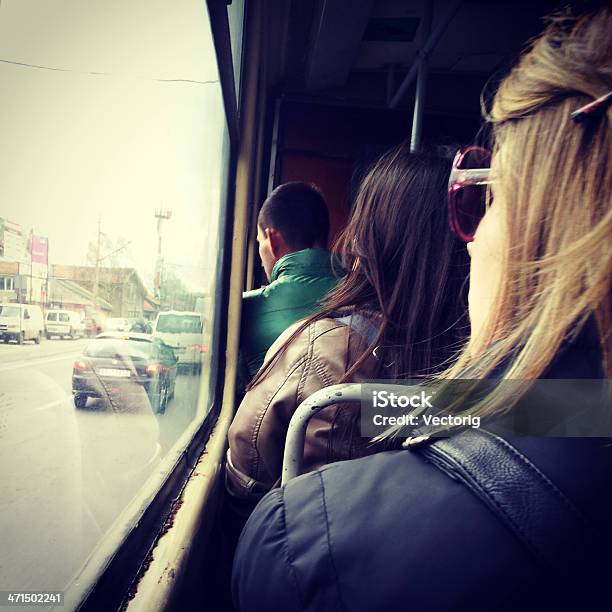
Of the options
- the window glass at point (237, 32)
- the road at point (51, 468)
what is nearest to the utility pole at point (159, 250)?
the road at point (51, 468)

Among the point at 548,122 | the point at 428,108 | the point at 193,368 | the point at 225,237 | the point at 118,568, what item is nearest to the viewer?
the point at 548,122

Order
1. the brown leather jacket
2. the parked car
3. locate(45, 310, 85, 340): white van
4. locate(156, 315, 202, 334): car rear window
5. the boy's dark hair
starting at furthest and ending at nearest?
1. the boy's dark hair
2. locate(156, 315, 202, 334): car rear window
3. the brown leather jacket
4. the parked car
5. locate(45, 310, 85, 340): white van

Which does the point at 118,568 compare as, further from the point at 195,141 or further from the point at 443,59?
the point at 443,59

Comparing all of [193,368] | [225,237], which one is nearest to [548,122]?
[193,368]

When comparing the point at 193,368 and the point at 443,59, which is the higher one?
the point at 443,59

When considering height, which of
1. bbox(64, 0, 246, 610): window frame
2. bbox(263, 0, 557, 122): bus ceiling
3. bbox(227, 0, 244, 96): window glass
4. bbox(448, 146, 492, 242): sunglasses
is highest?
bbox(263, 0, 557, 122): bus ceiling

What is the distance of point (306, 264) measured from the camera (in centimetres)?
172

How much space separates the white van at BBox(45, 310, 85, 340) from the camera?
56 cm

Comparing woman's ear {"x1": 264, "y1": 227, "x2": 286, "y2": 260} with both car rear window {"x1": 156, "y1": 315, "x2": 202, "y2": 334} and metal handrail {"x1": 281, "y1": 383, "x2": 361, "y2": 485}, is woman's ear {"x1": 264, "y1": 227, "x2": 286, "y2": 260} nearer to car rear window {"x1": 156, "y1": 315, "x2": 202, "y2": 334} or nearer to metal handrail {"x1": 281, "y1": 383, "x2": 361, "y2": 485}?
car rear window {"x1": 156, "y1": 315, "x2": 202, "y2": 334}

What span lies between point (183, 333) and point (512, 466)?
1262mm

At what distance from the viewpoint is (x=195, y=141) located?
4.66 feet

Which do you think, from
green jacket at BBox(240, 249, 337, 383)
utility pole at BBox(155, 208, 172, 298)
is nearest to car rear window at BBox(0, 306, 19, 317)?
utility pole at BBox(155, 208, 172, 298)

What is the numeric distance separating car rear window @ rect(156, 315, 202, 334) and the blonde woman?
0.86 meters

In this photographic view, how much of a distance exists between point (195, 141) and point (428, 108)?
249 centimetres
